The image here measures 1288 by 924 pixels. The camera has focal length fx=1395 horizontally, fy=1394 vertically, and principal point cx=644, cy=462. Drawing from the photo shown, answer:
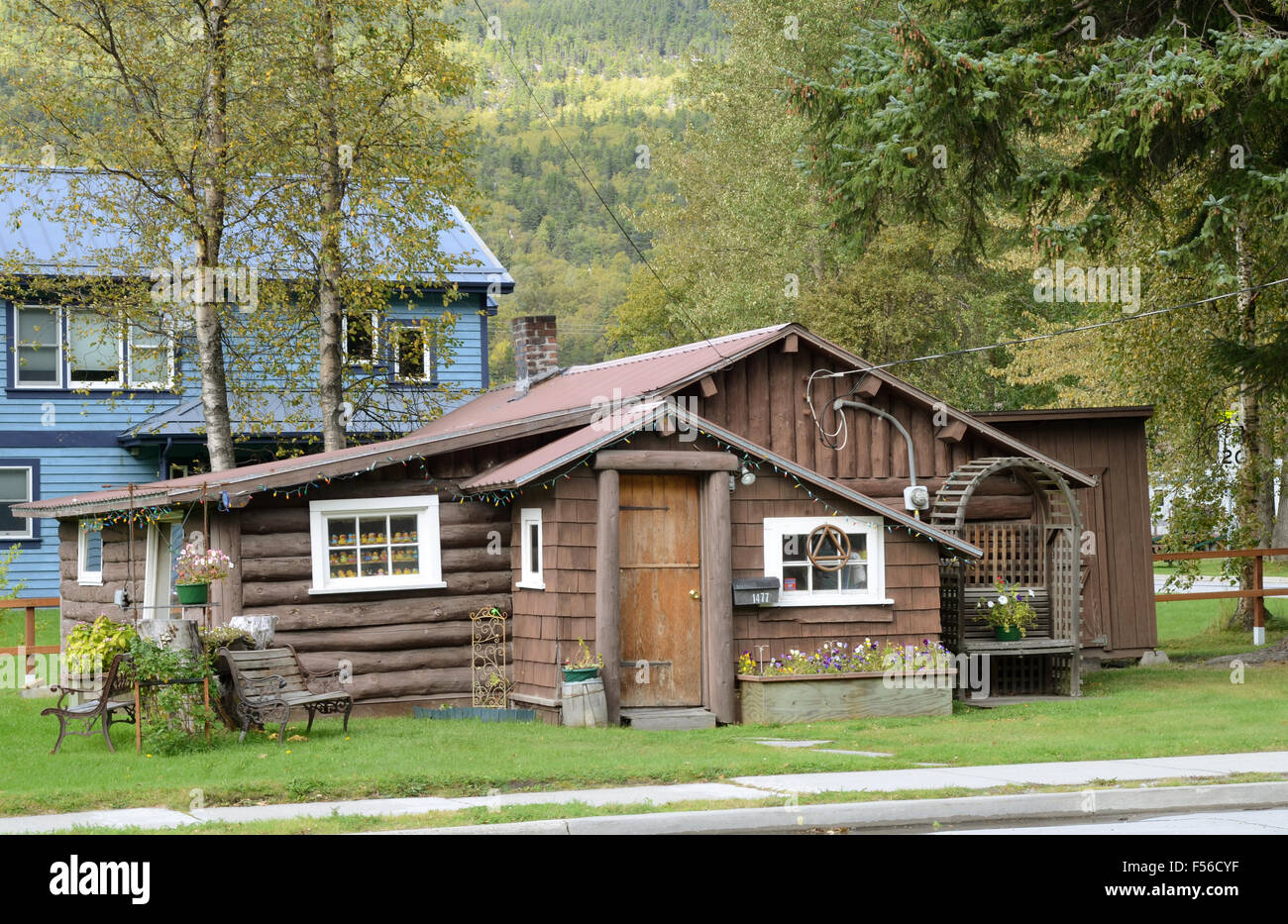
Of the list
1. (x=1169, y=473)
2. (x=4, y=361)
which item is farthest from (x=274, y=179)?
(x=1169, y=473)

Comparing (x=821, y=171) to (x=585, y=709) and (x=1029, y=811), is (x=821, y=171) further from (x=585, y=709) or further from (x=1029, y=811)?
(x=1029, y=811)

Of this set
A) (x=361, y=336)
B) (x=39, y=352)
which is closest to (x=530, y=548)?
(x=361, y=336)

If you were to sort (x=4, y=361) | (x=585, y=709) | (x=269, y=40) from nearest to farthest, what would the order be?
1. (x=585, y=709)
2. (x=269, y=40)
3. (x=4, y=361)

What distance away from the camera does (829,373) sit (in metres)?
18.9

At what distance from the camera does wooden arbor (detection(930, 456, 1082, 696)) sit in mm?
18578

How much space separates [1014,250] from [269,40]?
63.8 ft

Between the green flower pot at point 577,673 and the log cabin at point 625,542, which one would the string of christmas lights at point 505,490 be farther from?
the green flower pot at point 577,673

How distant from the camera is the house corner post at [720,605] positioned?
16.3 m

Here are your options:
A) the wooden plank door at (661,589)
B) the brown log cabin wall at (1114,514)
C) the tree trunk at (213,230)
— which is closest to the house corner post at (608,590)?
the wooden plank door at (661,589)

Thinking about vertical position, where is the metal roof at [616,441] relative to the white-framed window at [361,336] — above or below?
below

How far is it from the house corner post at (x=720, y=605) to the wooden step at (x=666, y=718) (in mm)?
219

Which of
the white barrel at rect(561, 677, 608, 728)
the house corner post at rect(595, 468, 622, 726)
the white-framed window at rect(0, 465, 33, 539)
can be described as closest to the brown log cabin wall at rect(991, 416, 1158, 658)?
the house corner post at rect(595, 468, 622, 726)

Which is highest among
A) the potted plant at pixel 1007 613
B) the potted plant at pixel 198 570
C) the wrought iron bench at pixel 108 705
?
the potted plant at pixel 198 570

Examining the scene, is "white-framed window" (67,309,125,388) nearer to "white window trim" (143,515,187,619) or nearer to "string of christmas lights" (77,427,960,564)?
"white window trim" (143,515,187,619)
